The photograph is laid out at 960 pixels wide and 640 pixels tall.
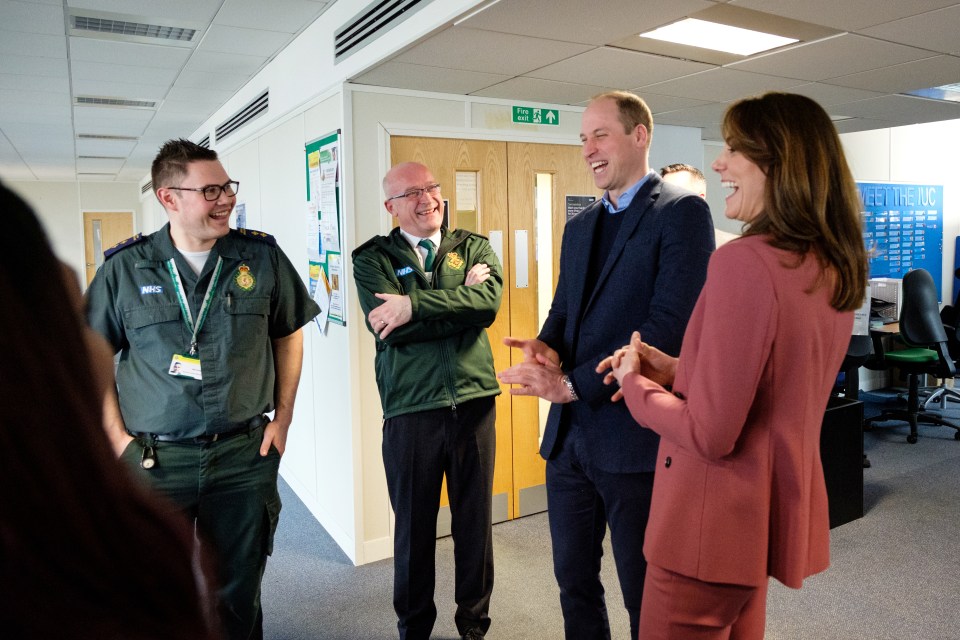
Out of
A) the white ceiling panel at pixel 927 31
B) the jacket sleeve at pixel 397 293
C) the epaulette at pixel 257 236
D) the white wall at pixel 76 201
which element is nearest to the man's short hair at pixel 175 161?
the epaulette at pixel 257 236

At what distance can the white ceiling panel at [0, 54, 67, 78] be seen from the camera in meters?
4.35

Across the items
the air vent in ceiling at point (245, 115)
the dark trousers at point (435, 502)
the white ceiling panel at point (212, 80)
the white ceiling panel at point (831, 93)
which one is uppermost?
the white ceiling panel at point (212, 80)

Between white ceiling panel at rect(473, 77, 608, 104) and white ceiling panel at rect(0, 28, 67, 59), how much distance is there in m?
2.40

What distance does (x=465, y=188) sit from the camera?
3662 mm

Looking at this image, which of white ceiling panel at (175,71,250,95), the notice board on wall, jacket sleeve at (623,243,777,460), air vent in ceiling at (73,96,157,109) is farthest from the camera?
the notice board on wall

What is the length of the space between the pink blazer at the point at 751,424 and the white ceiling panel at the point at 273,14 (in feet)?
9.15

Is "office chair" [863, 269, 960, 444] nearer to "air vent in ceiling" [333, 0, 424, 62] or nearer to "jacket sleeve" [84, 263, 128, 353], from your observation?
"air vent in ceiling" [333, 0, 424, 62]

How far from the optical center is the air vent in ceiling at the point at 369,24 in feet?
8.84

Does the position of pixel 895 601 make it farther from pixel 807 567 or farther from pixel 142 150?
pixel 142 150

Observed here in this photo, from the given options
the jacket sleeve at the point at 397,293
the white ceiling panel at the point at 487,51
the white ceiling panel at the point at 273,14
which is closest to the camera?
the jacket sleeve at the point at 397,293

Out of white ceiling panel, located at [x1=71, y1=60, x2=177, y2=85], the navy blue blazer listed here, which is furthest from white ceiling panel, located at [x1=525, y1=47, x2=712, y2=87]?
white ceiling panel, located at [x1=71, y1=60, x2=177, y2=85]

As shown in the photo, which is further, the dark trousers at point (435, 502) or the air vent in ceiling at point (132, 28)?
the air vent in ceiling at point (132, 28)

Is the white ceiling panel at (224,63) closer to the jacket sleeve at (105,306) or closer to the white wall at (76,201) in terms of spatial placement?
the jacket sleeve at (105,306)

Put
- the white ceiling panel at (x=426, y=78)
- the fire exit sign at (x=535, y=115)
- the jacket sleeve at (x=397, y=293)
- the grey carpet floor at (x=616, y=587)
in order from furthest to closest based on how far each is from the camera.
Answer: the fire exit sign at (x=535, y=115) → the white ceiling panel at (x=426, y=78) → the grey carpet floor at (x=616, y=587) → the jacket sleeve at (x=397, y=293)
